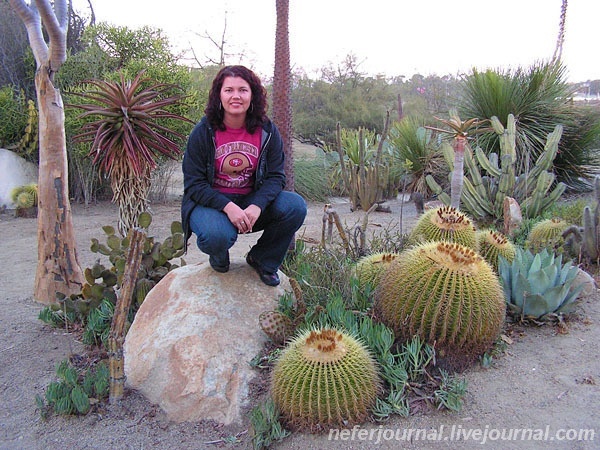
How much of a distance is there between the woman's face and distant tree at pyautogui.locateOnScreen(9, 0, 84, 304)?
1.86 m

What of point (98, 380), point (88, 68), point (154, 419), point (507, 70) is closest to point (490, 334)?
point (154, 419)

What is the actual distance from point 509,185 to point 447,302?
168 inches

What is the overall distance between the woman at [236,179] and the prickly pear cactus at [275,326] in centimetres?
43

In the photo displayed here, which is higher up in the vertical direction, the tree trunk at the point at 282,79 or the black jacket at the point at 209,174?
the tree trunk at the point at 282,79

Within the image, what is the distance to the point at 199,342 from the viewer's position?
3.21 meters

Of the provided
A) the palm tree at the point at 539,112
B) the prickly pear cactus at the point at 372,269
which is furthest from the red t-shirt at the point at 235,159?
the palm tree at the point at 539,112

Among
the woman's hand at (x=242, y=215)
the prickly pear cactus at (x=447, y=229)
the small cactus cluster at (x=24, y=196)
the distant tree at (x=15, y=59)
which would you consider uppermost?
the distant tree at (x=15, y=59)

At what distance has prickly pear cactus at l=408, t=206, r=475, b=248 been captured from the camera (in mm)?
3795

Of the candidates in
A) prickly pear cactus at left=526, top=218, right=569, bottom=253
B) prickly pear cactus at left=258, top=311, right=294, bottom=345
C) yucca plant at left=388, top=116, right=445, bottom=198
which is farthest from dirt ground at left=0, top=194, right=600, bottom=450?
yucca plant at left=388, top=116, right=445, bottom=198

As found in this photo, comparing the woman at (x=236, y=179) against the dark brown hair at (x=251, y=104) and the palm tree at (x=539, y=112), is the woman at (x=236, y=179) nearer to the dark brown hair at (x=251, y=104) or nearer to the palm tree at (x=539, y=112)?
the dark brown hair at (x=251, y=104)

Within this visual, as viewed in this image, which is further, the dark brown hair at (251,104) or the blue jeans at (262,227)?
the dark brown hair at (251,104)

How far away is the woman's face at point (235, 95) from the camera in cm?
341

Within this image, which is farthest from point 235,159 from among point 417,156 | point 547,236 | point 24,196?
point 24,196

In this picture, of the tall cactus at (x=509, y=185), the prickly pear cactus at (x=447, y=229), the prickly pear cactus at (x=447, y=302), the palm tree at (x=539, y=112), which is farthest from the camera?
the palm tree at (x=539, y=112)
